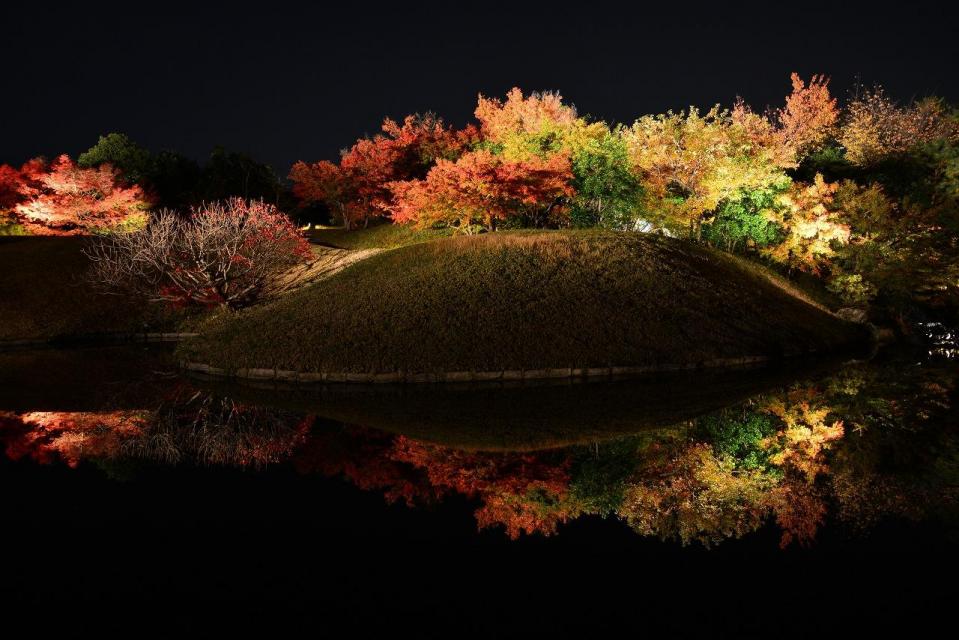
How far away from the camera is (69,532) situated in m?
9.73

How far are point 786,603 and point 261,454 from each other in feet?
33.7

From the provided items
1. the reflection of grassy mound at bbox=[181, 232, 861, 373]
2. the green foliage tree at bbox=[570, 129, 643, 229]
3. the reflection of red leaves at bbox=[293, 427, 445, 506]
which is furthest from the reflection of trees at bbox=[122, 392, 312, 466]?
the green foliage tree at bbox=[570, 129, 643, 229]

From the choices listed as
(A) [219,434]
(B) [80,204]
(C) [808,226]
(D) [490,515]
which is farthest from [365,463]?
(B) [80,204]

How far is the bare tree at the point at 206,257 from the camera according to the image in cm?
3331

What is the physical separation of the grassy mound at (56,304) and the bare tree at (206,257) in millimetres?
1389

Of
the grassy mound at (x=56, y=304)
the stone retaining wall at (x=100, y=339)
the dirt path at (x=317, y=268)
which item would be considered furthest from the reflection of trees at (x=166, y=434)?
the dirt path at (x=317, y=268)

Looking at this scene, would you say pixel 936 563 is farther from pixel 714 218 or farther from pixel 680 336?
pixel 714 218

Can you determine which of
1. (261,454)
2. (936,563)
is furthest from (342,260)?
(936,563)

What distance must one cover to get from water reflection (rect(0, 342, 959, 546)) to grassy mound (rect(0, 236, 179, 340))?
Answer: 732 inches

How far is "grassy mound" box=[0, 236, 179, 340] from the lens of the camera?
36.0 m

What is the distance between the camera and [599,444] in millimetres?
13672

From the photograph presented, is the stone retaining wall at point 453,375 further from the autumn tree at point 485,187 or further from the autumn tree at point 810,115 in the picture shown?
the autumn tree at point 810,115

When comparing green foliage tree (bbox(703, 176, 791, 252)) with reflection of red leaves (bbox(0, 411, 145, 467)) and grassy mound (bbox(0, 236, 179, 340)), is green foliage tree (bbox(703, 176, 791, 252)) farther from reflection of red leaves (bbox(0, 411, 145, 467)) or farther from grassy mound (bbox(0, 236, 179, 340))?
reflection of red leaves (bbox(0, 411, 145, 467))

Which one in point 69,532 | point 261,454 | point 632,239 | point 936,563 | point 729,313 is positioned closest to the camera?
point 936,563
